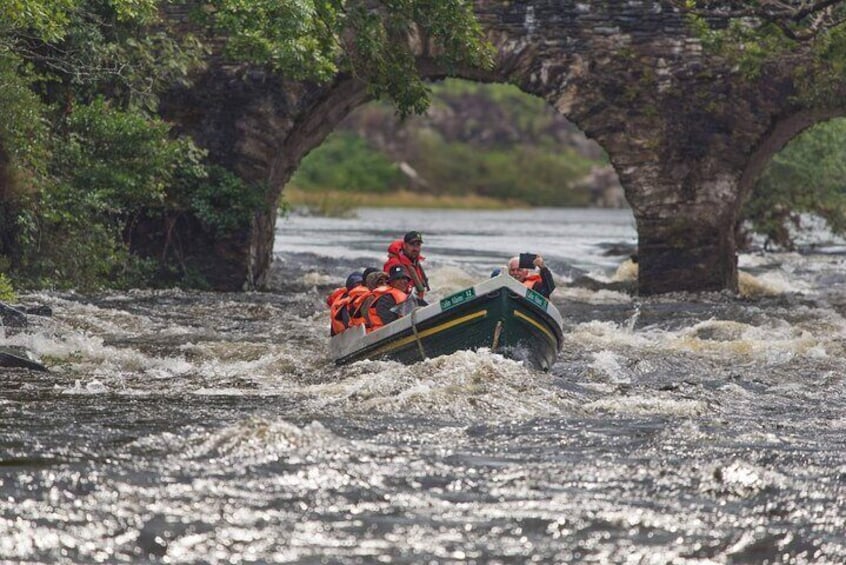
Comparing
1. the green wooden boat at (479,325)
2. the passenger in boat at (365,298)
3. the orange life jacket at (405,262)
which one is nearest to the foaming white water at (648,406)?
the green wooden boat at (479,325)

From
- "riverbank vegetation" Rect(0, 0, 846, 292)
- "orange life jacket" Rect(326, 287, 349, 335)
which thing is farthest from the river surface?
"riverbank vegetation" Rect(0, 0, 846, 292)

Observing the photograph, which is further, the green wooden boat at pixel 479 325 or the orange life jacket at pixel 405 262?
the orange life jacket at pixel 405 262

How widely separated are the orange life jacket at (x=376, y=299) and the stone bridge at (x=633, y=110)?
8684 millimetres

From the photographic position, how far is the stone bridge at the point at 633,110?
22609 mm

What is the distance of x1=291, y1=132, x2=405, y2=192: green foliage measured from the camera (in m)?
76.8

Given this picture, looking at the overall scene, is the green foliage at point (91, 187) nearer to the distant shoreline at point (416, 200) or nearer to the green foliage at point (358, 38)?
the green foliage at point (358, 38)

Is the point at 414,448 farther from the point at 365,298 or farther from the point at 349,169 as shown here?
the point at 349,169

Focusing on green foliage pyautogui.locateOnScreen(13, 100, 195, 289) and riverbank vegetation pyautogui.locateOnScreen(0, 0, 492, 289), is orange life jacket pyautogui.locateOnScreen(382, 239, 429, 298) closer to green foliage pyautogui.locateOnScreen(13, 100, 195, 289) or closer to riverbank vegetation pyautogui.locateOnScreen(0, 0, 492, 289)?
riverbank vegetation pyautogui.locateOnScreen(0, 0, 492, 289)

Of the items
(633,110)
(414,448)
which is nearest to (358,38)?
(633,110)

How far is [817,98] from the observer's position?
21938 millimetres

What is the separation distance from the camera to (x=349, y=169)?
3088 inches

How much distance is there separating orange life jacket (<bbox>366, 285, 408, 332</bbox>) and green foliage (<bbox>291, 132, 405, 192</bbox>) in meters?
60.3

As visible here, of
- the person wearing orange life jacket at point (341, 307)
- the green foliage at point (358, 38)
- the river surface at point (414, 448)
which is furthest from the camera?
the green foliage at point (358, 38)

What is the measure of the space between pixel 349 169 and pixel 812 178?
47830 mm
